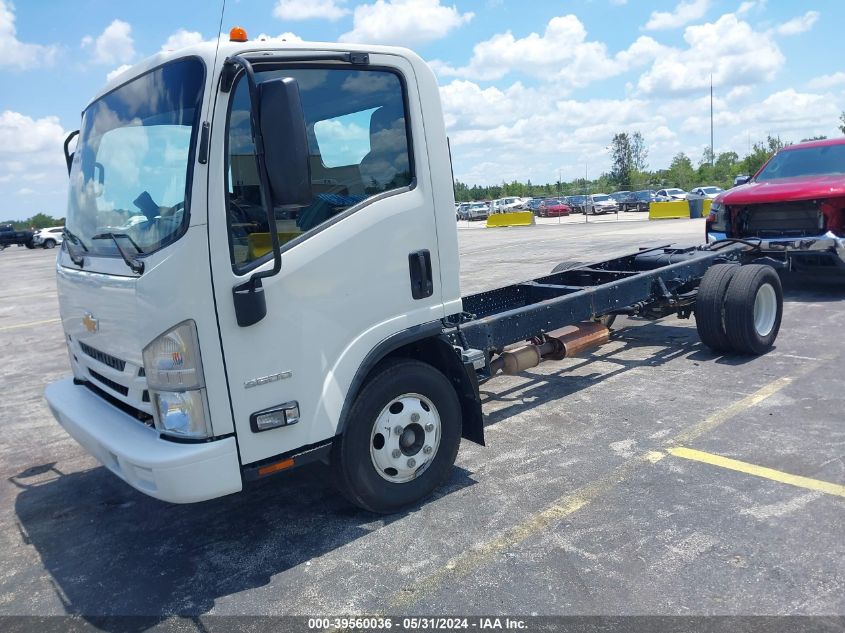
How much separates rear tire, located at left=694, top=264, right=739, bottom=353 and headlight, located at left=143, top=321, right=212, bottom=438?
17.0ft

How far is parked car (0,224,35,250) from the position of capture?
165ft

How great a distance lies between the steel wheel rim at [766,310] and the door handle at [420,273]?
4.44 meters

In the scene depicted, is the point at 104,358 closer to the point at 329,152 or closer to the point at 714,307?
the point at 329,152

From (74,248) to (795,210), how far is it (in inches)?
351

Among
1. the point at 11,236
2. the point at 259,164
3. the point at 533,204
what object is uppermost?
the point at 259,164

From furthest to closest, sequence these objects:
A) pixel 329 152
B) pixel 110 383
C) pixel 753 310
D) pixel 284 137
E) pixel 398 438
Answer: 1. pixel 753 310
2. pixel 398 438
3. pixel 110 383
4. pixel 329 152
5. pixel 284 137

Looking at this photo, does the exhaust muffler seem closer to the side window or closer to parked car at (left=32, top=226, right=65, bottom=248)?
the side window

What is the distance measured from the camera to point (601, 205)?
155 feet

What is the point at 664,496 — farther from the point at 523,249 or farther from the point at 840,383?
the point at 523,249

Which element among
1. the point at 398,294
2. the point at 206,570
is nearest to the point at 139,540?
the point at 206,570

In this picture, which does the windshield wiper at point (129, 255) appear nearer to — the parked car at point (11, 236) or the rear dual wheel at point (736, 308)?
the rear dual wheel at point (736, 308)

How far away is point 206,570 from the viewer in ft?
12.1

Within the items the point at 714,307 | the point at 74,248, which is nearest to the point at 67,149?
the point at 74,248

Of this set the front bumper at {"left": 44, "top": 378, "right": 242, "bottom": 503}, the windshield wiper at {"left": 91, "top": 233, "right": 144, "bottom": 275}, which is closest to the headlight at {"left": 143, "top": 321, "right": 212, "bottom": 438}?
the front bumper at {"left": 44, "top": 378, "right": 242, "bottom": 503}
